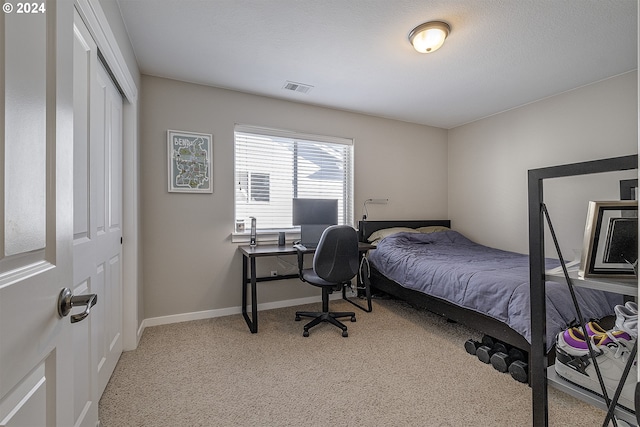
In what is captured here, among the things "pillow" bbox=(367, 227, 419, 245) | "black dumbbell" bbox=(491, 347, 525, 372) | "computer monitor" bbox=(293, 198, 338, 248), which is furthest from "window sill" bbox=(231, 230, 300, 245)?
"black dumbbell" bbox=(491, 347, 525, 372)

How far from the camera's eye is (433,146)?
14.6 feet

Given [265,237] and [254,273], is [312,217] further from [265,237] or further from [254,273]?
[254,273]

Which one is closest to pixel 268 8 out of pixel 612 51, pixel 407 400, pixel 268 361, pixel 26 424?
pixel 26 424

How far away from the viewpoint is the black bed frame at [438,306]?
201 cm

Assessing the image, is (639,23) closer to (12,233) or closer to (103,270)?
(12,233)

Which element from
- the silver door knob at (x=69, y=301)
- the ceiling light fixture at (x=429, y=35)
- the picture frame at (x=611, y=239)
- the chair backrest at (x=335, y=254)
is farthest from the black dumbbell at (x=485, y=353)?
the silver door knob at (x=69, y=301)

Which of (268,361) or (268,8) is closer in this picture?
(268,8)

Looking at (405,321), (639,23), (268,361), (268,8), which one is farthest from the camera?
(405,321)

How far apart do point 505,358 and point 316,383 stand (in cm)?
133

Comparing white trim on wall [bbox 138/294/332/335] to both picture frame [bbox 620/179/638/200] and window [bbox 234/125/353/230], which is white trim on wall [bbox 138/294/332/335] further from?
picture frame [bbox 620/179/638/200]

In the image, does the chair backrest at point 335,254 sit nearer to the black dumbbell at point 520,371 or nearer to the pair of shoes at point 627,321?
the black dumbbell at point 520,371

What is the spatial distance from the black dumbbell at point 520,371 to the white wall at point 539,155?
178 cm

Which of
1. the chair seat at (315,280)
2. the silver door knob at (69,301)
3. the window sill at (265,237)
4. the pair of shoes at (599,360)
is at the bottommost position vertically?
Answer: the chair seat at (315,280)

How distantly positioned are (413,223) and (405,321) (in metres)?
1.68
